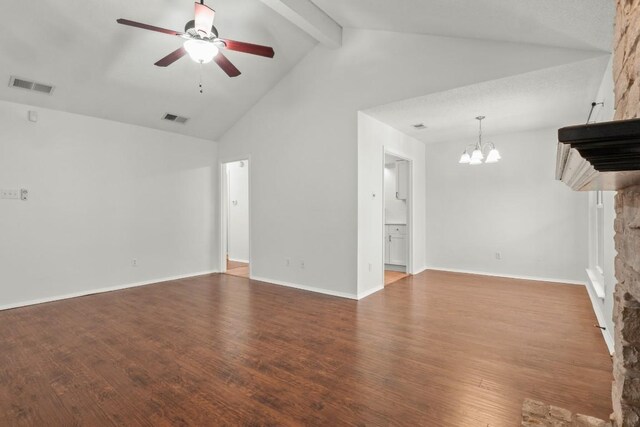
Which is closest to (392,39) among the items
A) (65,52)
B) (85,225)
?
(65,52)

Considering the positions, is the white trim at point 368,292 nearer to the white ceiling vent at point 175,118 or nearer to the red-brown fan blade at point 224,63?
the red-brown fan blade at point 224,63

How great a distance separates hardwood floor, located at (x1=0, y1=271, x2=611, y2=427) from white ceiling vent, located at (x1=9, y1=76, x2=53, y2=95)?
9.03 ft

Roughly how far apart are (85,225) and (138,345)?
269 cm

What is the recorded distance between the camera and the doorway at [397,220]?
580 cm

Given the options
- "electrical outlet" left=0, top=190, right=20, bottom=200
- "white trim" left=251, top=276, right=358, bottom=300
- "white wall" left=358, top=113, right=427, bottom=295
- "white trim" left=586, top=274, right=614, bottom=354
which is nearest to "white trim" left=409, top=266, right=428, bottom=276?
"white wall" left=358, top=113, right=427, bottom=295

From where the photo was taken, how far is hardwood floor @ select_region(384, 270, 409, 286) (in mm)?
5270

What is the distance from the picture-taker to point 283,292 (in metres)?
4.66

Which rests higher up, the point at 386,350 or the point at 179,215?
the point at 179,215

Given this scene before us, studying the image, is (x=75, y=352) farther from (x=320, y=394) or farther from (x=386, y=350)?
(x=386, y=350)

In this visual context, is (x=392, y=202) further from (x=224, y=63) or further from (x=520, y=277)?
(x=224, y=63)

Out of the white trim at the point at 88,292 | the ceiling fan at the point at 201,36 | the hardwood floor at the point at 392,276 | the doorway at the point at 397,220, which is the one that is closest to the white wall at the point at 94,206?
the white trim at the point at 88,292

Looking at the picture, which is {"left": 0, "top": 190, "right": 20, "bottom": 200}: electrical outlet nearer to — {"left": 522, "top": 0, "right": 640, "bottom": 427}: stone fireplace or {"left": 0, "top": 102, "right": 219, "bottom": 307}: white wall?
{"left": 0, "top": 102, "right": 219, "bottom": 307}: white wall

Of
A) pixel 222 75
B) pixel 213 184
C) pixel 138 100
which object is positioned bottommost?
pixel 213 184

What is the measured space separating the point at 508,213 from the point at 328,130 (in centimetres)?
353
